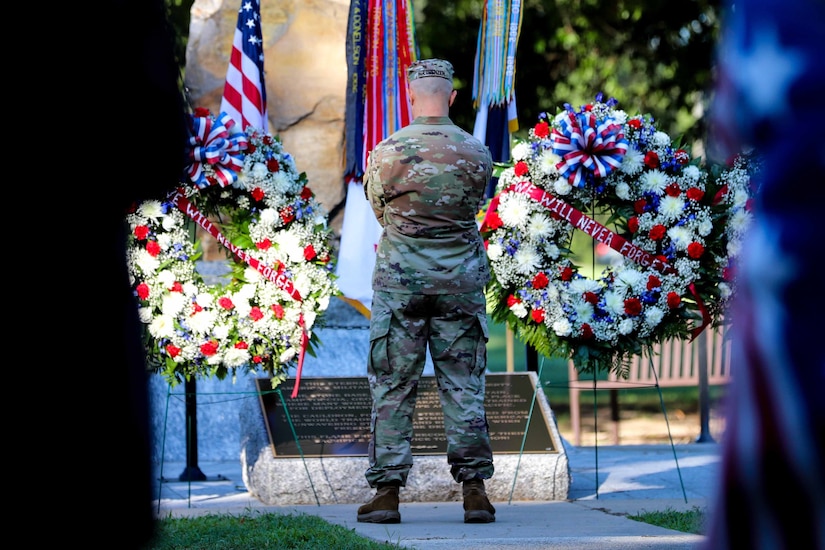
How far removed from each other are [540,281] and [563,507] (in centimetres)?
132

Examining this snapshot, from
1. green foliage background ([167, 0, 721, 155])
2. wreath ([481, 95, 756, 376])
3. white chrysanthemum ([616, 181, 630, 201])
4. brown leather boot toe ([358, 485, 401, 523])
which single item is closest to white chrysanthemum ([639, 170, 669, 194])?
wreath ([481, 95, 756, 376])

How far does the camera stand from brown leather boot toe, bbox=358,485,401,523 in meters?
5.63

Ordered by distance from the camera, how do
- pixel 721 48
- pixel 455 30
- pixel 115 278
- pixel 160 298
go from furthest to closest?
pixel 455 30 → pixel 160 298 → pixel 115 278 → pixel 721 48

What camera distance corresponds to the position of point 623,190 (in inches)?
273

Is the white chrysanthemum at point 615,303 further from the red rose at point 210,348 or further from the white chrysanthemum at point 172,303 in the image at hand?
the white chrysanthemum at point 172,303

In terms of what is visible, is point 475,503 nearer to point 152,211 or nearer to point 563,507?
point 563,507

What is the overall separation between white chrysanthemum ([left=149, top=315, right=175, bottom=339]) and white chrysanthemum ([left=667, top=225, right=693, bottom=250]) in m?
3.01

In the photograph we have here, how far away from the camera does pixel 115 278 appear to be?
73.9 inches

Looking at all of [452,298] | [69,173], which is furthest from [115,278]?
[452,298]

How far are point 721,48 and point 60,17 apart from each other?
1014 millimetres

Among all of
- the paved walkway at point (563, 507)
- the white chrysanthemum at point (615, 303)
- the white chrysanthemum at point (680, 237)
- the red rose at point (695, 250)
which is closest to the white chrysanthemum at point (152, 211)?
the paved walkway at point (563, 507)

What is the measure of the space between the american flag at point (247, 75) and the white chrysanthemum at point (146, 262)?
1.57m

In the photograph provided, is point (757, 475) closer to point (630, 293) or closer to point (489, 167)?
point (489, 167)

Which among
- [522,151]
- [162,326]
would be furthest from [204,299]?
[522,151]
